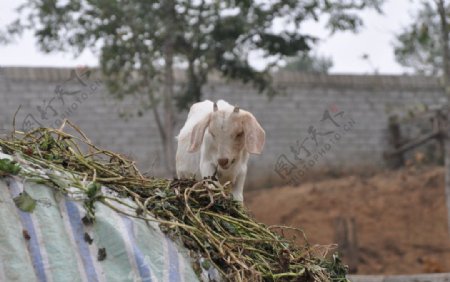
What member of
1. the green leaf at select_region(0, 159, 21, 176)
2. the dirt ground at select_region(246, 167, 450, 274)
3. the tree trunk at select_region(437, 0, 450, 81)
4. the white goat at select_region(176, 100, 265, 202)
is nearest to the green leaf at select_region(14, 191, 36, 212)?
the green leaf at select_region(0, 159, 21, 176)

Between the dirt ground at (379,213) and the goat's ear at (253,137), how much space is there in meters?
7.12

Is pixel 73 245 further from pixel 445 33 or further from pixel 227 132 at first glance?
pixel 445 33

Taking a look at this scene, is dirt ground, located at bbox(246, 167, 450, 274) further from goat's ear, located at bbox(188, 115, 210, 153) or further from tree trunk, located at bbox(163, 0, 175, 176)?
goat's ear, located at bbox(188, 115, 210, 153)

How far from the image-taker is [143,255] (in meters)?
3.92

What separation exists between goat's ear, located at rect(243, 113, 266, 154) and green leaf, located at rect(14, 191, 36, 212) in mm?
2782

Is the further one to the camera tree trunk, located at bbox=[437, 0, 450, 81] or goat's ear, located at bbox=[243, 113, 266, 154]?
tree trunk, located at bbox=[437, 0, 450, 81]

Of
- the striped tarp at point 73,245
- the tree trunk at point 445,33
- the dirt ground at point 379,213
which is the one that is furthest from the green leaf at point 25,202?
the dirt ground at point 379,213

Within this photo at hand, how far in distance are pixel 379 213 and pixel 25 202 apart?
40.5 feet

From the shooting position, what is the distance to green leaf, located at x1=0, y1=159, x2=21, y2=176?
386 centimetres

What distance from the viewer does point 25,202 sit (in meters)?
3.81

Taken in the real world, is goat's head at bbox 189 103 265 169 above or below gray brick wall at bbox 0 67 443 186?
above

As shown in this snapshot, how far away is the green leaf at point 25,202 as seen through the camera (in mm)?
3805

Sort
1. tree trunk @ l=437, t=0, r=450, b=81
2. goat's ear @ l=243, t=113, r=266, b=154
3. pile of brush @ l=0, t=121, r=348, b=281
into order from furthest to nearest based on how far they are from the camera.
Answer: tree trunk @ l=437, t=0, r=450, b=81
goat's ear @ l=243, t=113, r=266, b=154
pile of brush @ l=0, t=121, r=348, b=281

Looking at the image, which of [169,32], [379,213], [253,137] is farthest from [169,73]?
[253,137]
